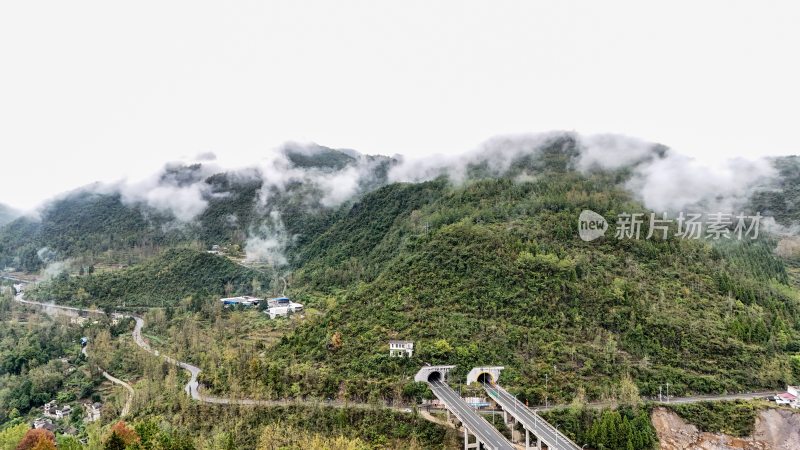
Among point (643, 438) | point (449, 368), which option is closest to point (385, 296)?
point (449, 368)

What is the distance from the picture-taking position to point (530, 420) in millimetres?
35875

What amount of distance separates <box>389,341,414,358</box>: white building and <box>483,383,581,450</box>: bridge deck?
22.2 feet

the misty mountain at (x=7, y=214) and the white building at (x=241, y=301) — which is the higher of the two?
the white building at (x=241, y=301)

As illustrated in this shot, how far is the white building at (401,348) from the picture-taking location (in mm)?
43844

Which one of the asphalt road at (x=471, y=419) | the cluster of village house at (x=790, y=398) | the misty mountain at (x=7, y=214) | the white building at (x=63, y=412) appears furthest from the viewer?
the misty mountain at (x=7, y=214)

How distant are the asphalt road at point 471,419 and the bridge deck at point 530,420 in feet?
5.90

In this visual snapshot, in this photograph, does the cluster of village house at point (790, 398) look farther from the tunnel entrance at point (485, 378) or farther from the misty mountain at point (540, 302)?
the tunnel entrance at point (485, 378)

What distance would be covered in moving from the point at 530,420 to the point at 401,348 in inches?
490

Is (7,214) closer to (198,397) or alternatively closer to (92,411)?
(92,411)

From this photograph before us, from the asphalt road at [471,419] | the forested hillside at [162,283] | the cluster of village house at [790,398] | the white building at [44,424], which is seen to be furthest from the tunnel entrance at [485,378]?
the forested hillside at [162,283]

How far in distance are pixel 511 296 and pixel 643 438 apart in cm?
1645

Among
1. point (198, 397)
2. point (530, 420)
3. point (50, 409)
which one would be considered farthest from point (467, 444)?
point (50, 409)

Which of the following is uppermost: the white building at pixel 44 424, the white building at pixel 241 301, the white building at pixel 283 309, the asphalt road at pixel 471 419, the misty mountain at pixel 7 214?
the asphalt road at pixel 471 419

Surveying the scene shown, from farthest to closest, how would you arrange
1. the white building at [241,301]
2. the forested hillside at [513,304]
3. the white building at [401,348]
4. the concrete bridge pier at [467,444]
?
1. the white building at [241,301]
2. the white building at [401,348]
3. the forested hillside at [513,304]
4. the concrete bridge pier at [467,444]
